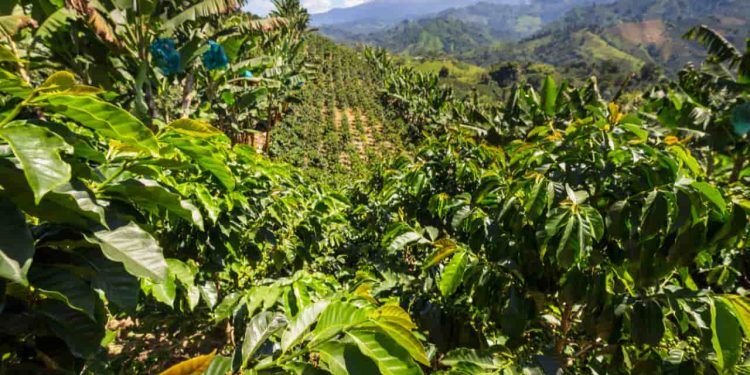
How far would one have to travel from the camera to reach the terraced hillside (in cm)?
1622

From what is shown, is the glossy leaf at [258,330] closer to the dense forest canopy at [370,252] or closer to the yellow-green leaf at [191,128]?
the dense forest canopy at [370,252]

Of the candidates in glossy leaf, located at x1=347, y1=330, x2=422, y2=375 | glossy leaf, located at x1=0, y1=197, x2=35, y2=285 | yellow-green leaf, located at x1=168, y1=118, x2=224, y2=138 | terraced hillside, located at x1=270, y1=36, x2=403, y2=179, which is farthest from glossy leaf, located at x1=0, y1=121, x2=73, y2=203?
terraced hillside, located at x1=270, y1=36, x2=403, y2=179

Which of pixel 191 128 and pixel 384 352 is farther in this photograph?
pixel 191 128

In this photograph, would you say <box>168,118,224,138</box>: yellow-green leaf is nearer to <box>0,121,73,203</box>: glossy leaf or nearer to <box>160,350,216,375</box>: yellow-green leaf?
<box>0,121,73,203</box>: glossy leaf

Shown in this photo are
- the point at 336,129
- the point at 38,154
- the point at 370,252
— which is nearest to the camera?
the point at 38,154

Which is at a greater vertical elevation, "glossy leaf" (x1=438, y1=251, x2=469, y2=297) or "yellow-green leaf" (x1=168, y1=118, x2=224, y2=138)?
"yellow-green leaf" (x1=168, y1=118, x2=224, y2=138)

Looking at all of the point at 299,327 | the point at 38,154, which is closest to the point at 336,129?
the point at 299,327

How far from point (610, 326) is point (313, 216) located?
6.81 feet

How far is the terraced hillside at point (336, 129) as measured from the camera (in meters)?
16.2

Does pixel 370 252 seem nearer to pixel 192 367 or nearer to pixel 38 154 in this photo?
pixel 192 367

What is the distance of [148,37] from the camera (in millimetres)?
6121

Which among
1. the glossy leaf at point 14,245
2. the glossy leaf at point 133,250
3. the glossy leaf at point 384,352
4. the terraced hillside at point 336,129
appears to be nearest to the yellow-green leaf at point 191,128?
the glossy leaf at point 133,250

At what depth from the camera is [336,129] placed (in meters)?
22.2

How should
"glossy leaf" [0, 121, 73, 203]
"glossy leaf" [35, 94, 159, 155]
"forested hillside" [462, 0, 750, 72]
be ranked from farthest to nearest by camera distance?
"forested hillside" [462, 0, 750, 72] < "glossy leaf" [35, 94, 159, 155] < "glossy leaf" [0, 121, 73, 203]
